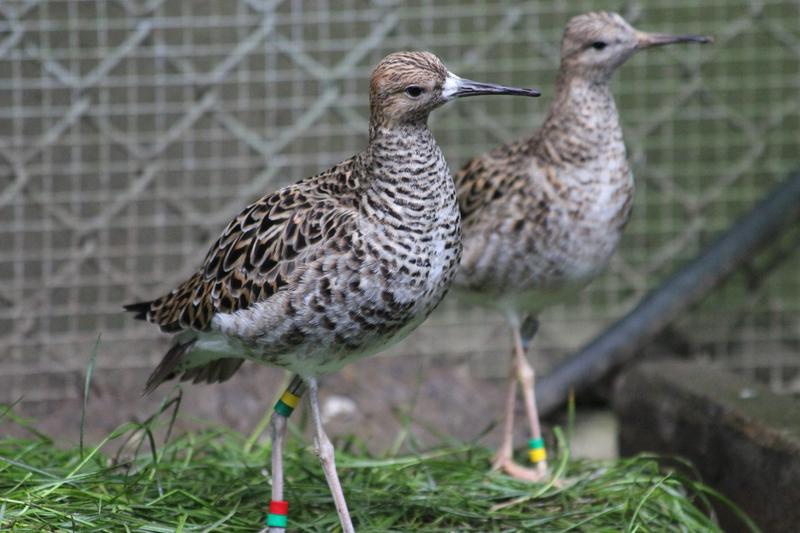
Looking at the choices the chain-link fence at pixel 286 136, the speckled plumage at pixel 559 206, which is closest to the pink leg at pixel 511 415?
the speckled plumage at pixel 559 206

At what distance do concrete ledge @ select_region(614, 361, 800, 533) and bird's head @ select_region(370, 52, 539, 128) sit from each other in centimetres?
128

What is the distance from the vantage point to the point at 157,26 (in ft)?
16.4

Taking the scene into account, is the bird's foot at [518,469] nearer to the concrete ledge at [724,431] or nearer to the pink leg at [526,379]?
the pink leg at [526,379]

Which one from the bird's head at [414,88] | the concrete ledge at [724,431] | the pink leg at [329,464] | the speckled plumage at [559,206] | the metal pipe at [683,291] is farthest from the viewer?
the metal pipe at [683,291]

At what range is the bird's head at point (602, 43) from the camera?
12.3ft

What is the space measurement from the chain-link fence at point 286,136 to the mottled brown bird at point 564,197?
137 centimetres

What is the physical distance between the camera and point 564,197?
12.2ft

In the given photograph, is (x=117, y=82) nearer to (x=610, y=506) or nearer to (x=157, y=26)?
(x=157, y=26)

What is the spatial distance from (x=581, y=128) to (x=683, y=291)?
153cm

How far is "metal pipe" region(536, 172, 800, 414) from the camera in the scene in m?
5.02

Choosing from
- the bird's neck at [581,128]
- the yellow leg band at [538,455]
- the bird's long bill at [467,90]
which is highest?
the bird's long bill at [467,90]

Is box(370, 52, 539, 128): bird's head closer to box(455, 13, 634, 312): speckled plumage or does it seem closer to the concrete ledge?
box(455, 13, 634, 312): speckled plumage

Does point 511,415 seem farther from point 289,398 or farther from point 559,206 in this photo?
point 289,398

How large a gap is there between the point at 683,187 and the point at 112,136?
2536 mm
